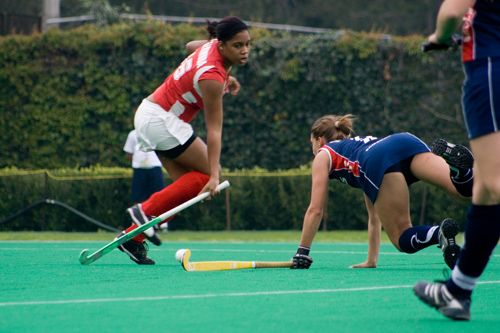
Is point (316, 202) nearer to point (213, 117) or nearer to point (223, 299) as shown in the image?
point (213, 117)

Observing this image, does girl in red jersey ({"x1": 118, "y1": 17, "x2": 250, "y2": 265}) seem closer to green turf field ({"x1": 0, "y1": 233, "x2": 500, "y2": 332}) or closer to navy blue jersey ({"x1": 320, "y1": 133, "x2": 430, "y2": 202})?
green turf field ({"x1": 0, "y1": 233, "x2": 500, "y2": 332})

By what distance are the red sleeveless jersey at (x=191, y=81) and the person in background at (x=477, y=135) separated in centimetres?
275

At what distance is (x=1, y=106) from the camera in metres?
16.0

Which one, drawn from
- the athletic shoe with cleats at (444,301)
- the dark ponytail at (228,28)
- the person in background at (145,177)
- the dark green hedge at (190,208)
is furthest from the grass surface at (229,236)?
the athletic shoe with cleats at (444,301)

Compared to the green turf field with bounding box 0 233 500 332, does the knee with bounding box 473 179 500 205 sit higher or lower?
higher

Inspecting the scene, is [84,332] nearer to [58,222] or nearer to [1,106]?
[58,222]

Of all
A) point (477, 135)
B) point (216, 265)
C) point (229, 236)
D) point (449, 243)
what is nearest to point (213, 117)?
point (216, 265)

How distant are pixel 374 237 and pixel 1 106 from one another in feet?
39.2

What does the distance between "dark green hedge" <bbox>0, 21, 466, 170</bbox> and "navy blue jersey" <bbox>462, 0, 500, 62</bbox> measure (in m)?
→ 12.3

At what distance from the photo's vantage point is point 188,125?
6094 millimetres

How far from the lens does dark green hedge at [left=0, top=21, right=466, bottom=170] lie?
15656 mm

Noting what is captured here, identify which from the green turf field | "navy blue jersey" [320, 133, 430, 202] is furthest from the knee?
"navy blue jersey" [320, 133, 430, 202]

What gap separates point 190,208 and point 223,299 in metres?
9.45

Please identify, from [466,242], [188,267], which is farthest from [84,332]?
[188,267]
